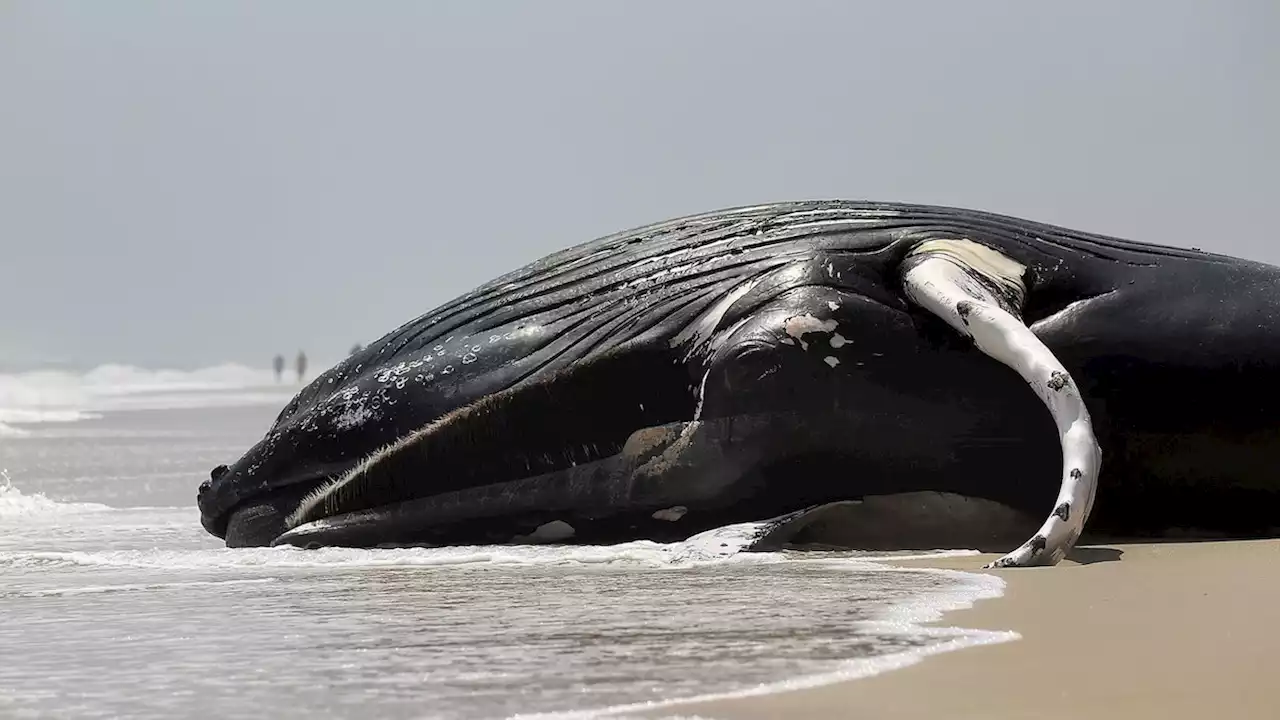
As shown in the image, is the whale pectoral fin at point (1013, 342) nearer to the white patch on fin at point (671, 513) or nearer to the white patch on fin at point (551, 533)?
the white patch on fin at point (671, 513)

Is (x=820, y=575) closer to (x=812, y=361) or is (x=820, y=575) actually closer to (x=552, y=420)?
(x=812, y=361)

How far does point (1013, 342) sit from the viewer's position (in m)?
5.56

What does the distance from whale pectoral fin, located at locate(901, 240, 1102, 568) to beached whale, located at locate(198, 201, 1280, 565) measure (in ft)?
0.05

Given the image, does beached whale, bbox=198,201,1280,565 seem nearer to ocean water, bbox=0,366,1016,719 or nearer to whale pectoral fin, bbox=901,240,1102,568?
whale pectoral fin, bbox=901,240,1102,568

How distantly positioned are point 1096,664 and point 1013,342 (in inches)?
110

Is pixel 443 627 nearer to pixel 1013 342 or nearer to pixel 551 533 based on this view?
pixel 551 533

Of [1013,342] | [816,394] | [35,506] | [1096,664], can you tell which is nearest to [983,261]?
[1013,342]

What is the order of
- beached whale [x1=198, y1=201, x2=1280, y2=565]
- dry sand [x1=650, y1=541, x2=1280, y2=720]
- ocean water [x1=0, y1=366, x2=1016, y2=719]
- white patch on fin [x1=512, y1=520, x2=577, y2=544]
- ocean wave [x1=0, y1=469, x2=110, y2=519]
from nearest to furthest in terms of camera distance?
dry sand [x1=650, y1=541, x2=1280, y2=720] → ocean water [x1=0, y1=366, x2=1016, y2=719] → beached whale [x1=198, y1=201, x2=1280, y2=565] → white patch on fin [x1=512, y1=520, x2=577, y2=544] → ocean wave [x1=0, y1=469, x2=110, y2=519]

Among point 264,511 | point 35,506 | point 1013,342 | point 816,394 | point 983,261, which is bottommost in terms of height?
point 35,506

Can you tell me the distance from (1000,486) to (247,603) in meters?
2.96

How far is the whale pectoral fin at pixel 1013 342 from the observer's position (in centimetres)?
484

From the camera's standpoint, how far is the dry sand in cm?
248

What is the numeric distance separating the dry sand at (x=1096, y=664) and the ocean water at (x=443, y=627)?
0.36ft

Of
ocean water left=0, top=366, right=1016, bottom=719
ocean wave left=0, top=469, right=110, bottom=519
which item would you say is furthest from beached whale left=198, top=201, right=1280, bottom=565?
ocean wave left=0, top=469, right=110, bottom=519
